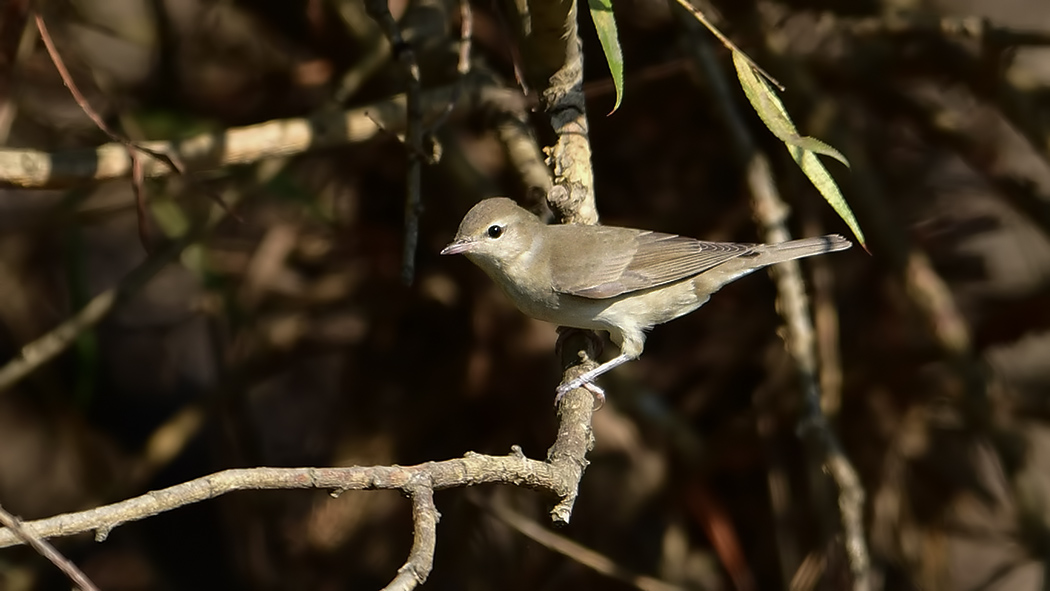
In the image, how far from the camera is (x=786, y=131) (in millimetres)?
2406

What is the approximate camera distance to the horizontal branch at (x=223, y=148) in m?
2.83

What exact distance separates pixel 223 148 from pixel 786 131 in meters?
1.70

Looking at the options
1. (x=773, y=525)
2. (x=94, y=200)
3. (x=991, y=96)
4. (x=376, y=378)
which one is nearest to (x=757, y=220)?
(x=991, y=96)

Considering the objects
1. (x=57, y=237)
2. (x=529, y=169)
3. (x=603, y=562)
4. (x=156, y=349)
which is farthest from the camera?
(x=156, y=349)

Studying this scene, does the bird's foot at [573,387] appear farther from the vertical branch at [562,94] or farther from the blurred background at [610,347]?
the blurred background at [610,347]

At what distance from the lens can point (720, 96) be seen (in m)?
3.80

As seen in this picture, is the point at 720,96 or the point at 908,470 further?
the point at 908,470

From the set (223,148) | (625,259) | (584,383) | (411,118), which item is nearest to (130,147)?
(223,148)

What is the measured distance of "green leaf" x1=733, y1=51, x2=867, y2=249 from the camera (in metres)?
2.39

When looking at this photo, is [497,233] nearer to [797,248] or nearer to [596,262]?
[596,262]

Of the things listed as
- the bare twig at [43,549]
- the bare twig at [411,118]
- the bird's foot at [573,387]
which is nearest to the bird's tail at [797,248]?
the bird's foot at [573,387]

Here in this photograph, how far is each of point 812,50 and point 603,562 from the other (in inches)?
99.3

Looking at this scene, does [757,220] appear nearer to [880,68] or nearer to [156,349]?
[880,68]

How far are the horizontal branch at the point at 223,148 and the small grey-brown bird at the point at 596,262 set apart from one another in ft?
1.50
